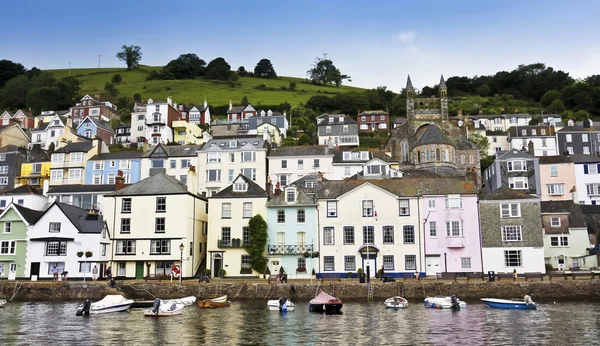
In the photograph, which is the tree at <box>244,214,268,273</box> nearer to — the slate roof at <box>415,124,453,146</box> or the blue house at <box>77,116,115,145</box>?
the slate roof at <box>415,124,453,146</box>

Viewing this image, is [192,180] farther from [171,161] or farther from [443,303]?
[443,303]

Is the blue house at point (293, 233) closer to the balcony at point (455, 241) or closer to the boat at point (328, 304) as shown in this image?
the balcony at point (455, 241)

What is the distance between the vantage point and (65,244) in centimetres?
5644

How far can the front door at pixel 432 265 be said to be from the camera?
176 ft

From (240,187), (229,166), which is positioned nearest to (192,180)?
(229,166)

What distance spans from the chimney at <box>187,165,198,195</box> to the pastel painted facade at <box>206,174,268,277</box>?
587 inches

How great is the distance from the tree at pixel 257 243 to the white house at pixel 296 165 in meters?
21.9

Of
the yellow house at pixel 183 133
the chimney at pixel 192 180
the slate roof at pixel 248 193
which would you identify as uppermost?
the yellow house at pixel 183 133

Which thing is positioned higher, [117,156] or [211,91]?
[211,91]

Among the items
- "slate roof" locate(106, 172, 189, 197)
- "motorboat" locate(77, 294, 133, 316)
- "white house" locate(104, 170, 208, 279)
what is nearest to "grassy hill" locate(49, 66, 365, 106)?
"slate roof" locate(106, 172, 189, 197)

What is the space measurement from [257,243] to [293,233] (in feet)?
12.7

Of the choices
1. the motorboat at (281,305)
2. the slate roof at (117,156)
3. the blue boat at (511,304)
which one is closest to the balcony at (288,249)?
the motorboat at (281,305)

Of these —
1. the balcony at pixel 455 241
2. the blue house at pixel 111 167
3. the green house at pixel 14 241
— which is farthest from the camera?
the blue house at pixel 111 167

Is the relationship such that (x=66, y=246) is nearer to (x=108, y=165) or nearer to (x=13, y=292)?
(x=13, y=292)
